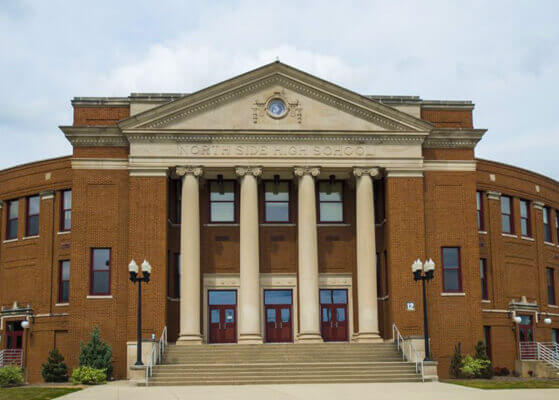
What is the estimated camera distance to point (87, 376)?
37.5m

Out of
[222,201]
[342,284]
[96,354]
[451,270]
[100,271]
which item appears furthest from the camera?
[222,201]

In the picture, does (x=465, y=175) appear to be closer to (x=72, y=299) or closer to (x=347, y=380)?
(x=347, y=380)

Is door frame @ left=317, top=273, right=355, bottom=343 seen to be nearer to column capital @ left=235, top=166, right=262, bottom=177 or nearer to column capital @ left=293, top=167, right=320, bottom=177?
column capital @ left=293, top=167, right=320, bottom=177

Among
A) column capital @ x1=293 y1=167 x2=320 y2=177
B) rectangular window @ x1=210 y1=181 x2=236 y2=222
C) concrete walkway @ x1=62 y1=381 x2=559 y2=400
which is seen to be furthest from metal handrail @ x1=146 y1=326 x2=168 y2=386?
column capital @ x1=293 y1=167 x2=320 y2=177

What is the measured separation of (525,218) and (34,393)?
31389 mm

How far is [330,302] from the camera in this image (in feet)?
147

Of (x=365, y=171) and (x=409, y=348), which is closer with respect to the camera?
(x=409, y=348)

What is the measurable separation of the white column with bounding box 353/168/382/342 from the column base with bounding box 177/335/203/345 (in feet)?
26.2

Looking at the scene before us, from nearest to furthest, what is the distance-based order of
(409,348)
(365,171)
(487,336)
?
(409,348) < (365,171) < (487,336)

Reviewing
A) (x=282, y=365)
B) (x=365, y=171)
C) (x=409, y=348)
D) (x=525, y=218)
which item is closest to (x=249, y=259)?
(x=282, y=365)

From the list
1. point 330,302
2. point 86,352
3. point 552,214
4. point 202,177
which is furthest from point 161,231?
point 552,214

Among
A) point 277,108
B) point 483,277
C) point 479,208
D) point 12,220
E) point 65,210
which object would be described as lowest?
point 483,277

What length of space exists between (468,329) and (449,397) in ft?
50.7

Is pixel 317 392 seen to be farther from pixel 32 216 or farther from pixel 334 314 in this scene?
pixel 32 216
